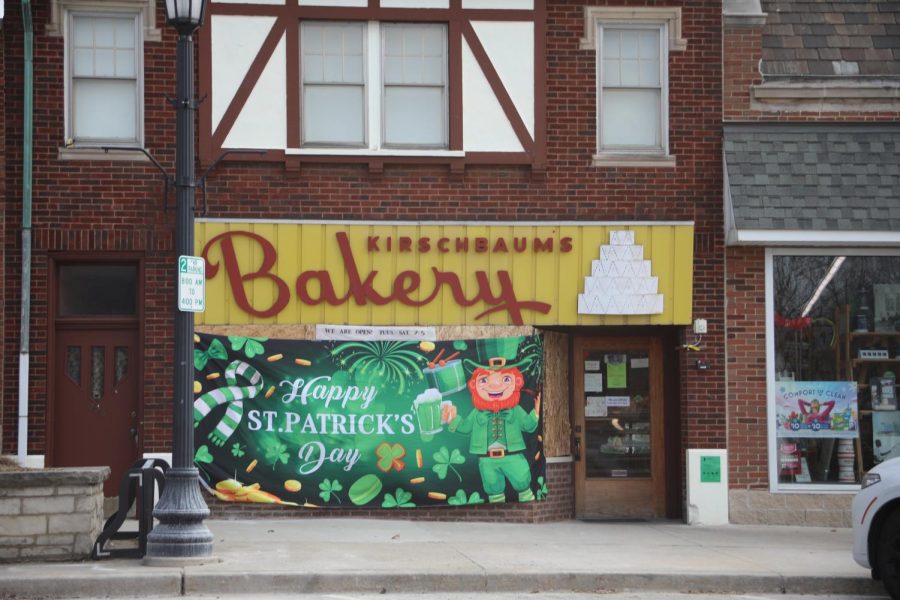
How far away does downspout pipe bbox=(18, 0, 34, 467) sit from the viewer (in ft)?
48.9

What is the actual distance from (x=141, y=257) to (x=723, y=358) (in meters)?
6.92

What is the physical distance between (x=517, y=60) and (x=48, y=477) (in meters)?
7.41

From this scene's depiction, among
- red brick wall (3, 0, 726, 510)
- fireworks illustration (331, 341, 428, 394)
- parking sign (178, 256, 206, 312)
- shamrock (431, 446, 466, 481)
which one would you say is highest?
red brick wall (3, 0, 726, 510)

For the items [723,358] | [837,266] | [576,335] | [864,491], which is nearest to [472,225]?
[576,335]

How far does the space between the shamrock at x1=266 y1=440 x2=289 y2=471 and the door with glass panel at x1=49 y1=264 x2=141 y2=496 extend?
154 cm

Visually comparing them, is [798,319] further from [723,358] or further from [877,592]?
[877,592]

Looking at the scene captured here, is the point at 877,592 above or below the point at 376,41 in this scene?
below

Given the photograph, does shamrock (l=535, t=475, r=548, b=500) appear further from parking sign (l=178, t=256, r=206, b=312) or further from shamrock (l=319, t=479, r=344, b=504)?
parking sign (l=178, t=256, r=206, b=312)

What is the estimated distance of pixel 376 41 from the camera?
51.2 ft

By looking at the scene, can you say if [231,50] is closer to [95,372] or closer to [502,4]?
[502,4]

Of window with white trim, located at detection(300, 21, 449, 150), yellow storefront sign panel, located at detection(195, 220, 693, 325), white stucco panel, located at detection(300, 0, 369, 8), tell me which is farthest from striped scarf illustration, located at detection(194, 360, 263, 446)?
white stucco panel, located at detection(300, 0, 369, 8)

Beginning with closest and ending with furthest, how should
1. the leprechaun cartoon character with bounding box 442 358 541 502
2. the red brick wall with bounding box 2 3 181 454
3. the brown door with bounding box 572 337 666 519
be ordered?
the red brick wall with bounding box 2 3 181 454, the leprechaun cartoon character with bounding box 442 358 541 502, the brown door with bounding box 572 337 666 519

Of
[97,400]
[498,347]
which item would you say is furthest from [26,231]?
[498,347]

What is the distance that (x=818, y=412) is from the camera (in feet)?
52.0
